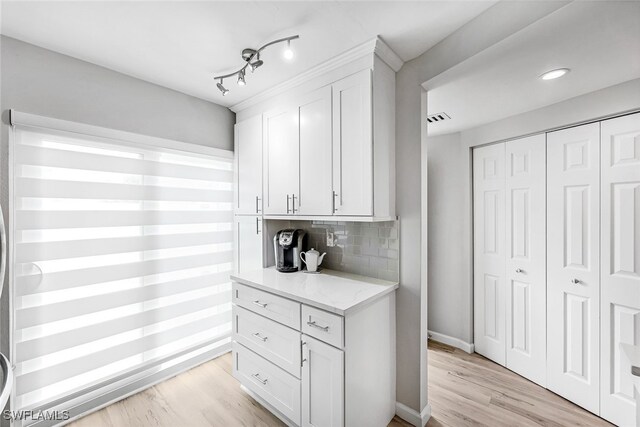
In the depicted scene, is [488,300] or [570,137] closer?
[570,137]

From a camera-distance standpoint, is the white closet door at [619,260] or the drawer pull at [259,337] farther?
the drawer pull at [259,337]

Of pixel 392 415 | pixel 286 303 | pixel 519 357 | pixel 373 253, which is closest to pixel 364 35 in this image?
pixel 373 253

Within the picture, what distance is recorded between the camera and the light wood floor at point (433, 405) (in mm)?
1909

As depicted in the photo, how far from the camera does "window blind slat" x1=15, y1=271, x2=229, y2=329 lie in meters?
1.79

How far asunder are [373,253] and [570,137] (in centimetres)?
172

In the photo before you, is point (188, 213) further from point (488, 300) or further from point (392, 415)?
point (488, 300)

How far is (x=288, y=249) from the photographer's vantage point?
2422 mm

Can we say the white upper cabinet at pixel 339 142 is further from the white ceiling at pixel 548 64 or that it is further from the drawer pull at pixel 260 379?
the drawer pull at pixel 260 379

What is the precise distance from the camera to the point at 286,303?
5.94ft

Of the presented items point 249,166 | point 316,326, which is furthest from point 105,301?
point 316,326

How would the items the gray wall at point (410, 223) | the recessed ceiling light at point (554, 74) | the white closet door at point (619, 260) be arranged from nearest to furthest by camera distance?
the recessed ceiling light at point (554, 74)
the white closet door at point (619, 260)
the gray wall at point (410, 223)

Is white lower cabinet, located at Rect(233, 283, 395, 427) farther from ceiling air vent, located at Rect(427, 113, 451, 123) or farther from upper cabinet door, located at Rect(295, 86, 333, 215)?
ceiling air vent, located at Rect(427, 113, 451, 123)

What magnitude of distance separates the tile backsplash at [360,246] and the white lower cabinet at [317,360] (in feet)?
0.85

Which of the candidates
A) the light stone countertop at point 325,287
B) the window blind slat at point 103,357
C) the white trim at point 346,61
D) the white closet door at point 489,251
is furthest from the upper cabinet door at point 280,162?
the white closet door at point 489,251
